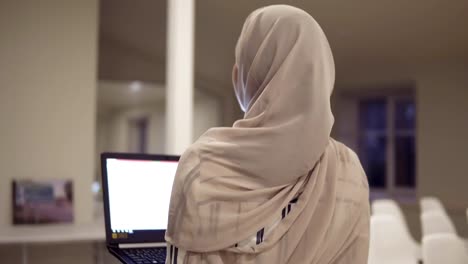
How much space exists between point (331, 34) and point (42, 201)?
2.29m

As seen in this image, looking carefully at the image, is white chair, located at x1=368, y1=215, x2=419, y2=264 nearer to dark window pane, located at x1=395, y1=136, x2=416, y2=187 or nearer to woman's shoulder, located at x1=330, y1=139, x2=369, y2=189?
woman's shoulder, located at x1=330, y1=139, x2=369, y2=189

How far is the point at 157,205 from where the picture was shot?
124cm

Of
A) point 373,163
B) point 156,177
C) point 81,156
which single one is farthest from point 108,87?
point 156,177

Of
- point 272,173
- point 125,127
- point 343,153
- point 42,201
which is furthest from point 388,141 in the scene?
point 272,173

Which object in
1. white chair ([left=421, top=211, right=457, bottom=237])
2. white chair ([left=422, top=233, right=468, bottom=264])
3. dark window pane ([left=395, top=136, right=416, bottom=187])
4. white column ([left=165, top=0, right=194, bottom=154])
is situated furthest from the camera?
dark window pane ([left=395, top=136, right=416, bottom=187])

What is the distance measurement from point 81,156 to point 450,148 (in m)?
3.81

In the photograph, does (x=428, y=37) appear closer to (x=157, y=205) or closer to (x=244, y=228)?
(x=157, y=205)

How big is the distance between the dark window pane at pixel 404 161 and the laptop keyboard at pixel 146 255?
15.8 ft

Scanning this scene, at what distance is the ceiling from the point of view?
3.72 m

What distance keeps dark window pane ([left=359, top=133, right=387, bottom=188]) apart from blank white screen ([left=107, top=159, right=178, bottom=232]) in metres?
4.80

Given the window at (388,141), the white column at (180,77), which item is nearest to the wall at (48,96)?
the white column at (180,77)

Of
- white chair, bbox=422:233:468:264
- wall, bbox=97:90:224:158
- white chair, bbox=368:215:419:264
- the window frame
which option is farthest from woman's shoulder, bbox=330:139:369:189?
wall, bbox=97:90:224:158

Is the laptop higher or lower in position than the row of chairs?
higher

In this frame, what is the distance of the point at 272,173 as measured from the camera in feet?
2.51
